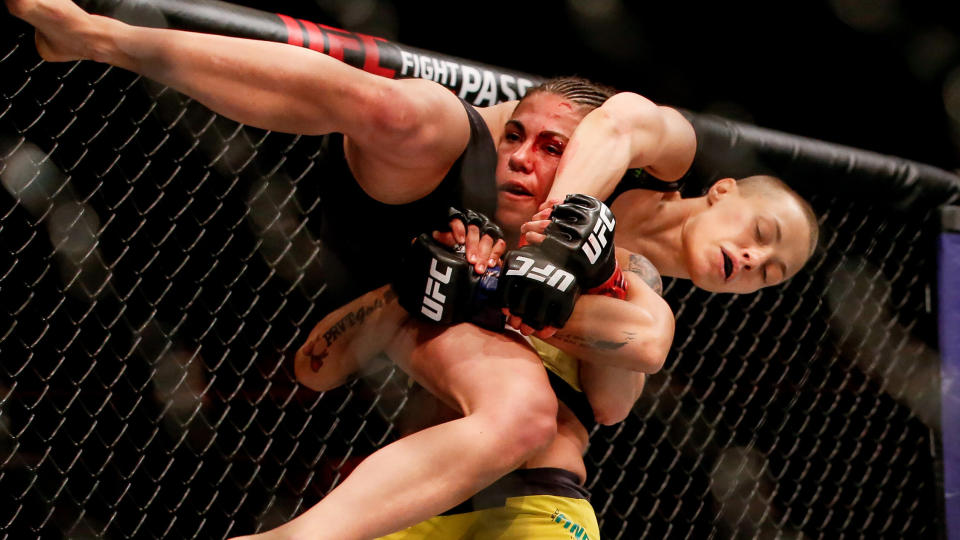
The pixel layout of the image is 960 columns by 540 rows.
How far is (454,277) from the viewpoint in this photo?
1197 millimetres

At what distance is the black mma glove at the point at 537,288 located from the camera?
111cm

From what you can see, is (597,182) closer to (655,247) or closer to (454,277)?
(454,277)

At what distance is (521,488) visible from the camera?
1322 millimetres

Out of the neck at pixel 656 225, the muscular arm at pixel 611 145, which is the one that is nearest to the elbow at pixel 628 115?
the muscular arm at pixel 611 145

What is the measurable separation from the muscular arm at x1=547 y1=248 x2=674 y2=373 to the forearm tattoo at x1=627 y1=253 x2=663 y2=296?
0.19 meters

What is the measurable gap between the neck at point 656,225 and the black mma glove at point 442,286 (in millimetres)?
510

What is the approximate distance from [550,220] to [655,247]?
56 centimetres

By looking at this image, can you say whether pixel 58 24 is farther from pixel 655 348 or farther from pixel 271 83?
pixel 655 348

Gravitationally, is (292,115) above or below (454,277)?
above

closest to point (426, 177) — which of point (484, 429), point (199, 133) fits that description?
point (484, 429)

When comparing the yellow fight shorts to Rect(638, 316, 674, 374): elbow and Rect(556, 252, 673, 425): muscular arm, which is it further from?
Rect(638, 316, 674, 374): elbow

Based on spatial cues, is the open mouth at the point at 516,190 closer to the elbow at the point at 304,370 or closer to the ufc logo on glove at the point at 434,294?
the ufc logo on glove at the point at 434,294

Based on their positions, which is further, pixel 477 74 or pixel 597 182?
pixel 477 74

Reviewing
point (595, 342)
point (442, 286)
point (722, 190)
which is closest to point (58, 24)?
point (442, 286)
